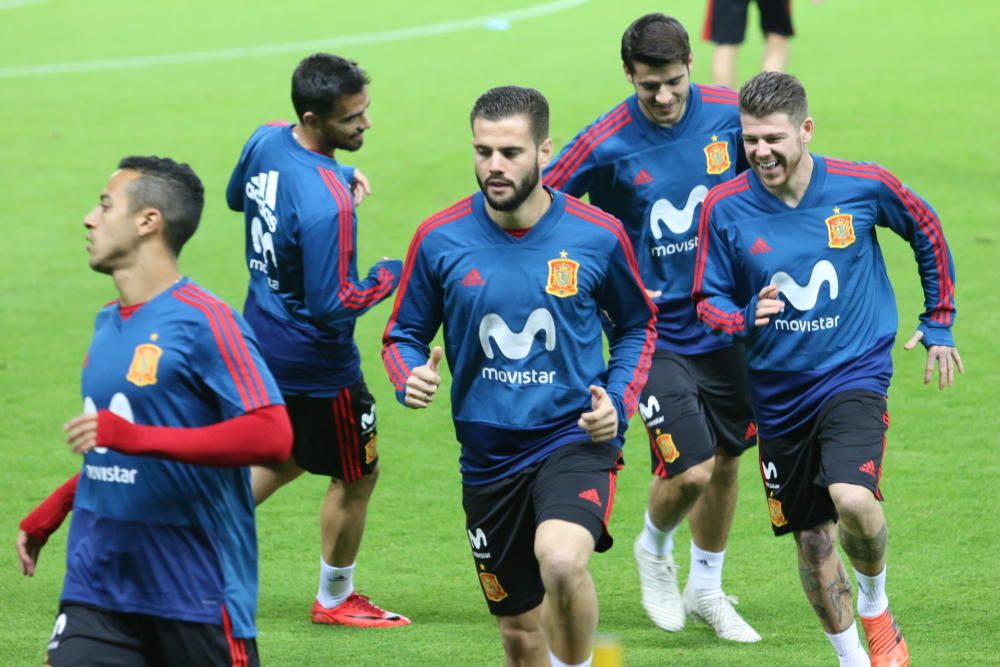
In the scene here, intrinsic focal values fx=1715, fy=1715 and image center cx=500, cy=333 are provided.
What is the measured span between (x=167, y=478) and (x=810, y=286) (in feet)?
9.14

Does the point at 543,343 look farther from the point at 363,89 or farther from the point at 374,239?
the point at 374,239

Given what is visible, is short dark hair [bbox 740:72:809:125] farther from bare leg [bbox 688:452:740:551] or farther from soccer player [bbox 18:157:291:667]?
soccer player [bbox 18:157:291:667]

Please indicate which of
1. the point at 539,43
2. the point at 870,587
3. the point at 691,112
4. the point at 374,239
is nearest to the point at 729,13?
the point at 374,239

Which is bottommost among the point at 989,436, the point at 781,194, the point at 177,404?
the point at 989,436

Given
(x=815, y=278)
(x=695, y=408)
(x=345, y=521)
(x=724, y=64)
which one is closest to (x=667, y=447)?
(x=695, y=408)

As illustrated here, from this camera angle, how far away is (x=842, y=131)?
58.6 feet

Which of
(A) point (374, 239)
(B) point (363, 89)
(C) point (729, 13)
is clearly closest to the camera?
(B) point (363, 89)

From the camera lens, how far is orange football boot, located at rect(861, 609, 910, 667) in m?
6.64

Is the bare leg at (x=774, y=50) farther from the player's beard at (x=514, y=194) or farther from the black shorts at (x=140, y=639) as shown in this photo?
the black shorts at (x=140, y=639)

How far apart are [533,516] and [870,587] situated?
57.7 inches

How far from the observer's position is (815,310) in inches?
261

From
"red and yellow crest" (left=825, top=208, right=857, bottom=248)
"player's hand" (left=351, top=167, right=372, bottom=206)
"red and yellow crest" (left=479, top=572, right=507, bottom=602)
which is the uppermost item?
"player's hand" (left=351, top=167, right=372, bottom=206)

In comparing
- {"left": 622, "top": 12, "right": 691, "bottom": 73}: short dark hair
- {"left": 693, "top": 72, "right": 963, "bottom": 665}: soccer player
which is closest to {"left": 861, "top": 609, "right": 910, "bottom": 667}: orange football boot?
{"left": 693, "top": 72, "right": 963, "bottom": 665}: soccer player

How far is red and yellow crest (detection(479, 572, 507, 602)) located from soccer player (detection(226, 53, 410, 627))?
149 cm
